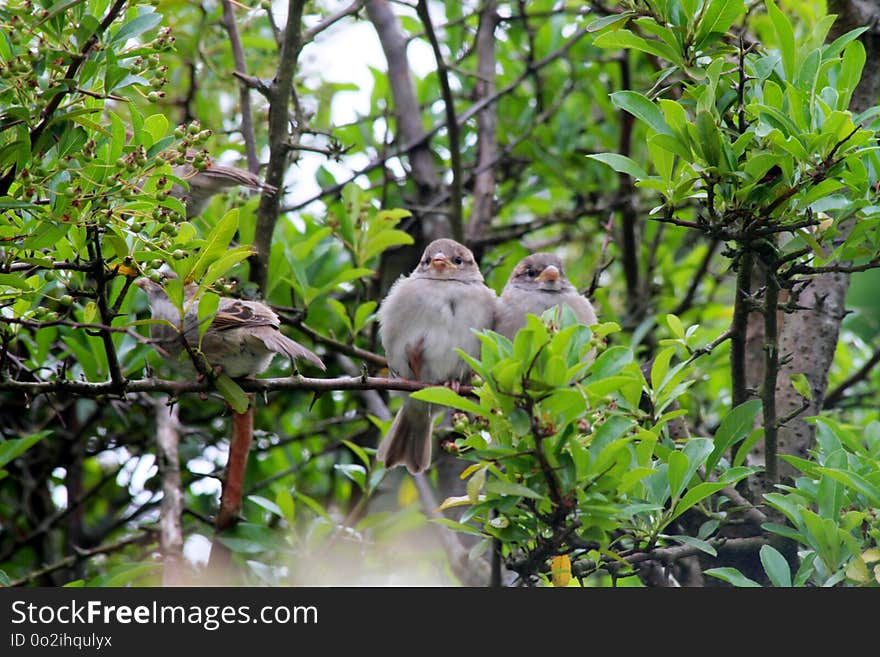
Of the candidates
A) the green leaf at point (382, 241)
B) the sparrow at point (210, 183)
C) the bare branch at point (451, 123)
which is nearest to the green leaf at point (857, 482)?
the green leaf at point (382, 241)

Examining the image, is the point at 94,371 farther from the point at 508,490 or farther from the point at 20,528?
the point at 508,490

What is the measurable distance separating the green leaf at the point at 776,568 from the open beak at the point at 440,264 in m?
2.49

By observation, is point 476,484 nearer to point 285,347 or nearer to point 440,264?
point 285,347

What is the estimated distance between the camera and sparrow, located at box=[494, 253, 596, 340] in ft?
17.3

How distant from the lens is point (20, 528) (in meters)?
6.04

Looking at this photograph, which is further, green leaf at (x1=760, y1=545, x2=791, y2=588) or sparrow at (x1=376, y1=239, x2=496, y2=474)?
sparrow at (x1=376, y1=239, x2=496, y2=474)

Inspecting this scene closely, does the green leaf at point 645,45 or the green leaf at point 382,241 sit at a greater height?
the green leaf at point 382,241

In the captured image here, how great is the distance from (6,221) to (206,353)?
1.50 meters

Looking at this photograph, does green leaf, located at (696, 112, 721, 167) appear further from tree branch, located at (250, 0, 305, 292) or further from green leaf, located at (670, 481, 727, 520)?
tree branch, located at (250, 0, 305, 292)

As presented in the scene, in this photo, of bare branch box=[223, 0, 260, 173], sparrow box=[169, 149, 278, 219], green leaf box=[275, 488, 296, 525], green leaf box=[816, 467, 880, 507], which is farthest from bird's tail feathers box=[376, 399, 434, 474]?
green leaf box=[816, 467, 880, 507]

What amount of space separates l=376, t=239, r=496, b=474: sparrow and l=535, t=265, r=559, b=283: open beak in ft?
1.01

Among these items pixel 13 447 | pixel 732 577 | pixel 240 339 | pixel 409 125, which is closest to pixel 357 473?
pixel 240 339

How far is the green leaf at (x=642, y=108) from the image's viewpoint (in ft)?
10.6

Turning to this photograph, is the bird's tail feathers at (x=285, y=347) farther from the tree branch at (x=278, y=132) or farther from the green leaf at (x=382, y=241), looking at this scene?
the green leaf at (x=382, y=241)
